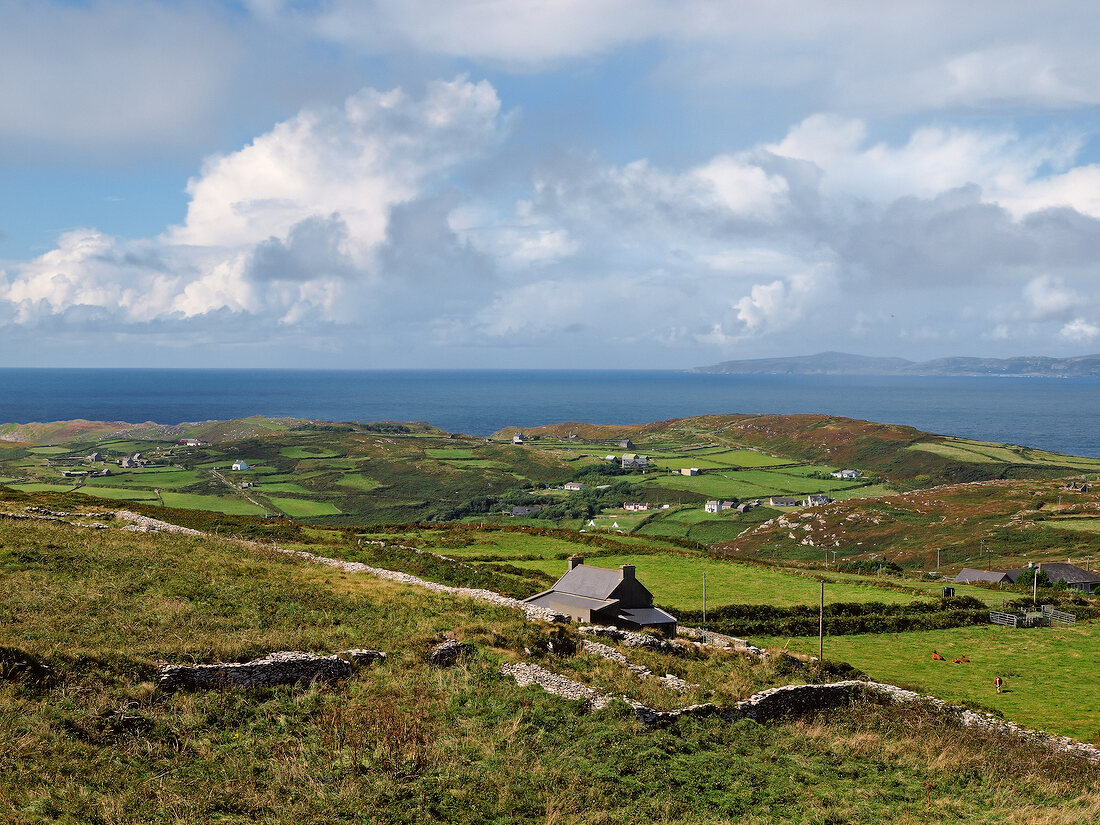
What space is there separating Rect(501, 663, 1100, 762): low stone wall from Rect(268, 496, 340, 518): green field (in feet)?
314

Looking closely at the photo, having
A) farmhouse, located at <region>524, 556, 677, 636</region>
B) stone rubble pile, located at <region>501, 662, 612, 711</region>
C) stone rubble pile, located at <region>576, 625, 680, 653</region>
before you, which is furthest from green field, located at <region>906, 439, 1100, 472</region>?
stone rubble pile, located at <region>501, 662, 612, 711</region>

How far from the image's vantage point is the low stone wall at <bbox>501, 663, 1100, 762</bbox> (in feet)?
55.1

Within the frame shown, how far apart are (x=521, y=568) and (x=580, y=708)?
29026 mm

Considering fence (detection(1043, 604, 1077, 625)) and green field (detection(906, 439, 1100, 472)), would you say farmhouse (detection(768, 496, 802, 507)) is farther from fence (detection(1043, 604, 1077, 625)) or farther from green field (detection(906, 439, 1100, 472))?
fence (detection(1043, 604, 1077, 625))

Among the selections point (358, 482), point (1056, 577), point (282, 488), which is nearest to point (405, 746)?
point (1056, 577)

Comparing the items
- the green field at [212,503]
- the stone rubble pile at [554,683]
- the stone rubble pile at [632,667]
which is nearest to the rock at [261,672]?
the stone rubble pile at [554,683]

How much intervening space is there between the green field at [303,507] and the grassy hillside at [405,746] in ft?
295

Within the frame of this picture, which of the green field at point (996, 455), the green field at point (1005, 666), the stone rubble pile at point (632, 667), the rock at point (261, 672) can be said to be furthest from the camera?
the green field at point (996, 455)

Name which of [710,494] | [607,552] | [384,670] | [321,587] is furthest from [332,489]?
[384,670]

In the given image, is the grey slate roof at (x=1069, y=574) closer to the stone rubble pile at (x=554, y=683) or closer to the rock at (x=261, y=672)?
the stone rubble pile at (x=554, y=683)

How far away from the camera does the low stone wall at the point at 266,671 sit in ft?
49.2

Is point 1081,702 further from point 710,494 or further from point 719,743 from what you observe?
point 710,494

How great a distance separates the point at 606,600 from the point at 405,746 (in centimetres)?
1675

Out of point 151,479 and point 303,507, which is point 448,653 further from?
point 151,479
